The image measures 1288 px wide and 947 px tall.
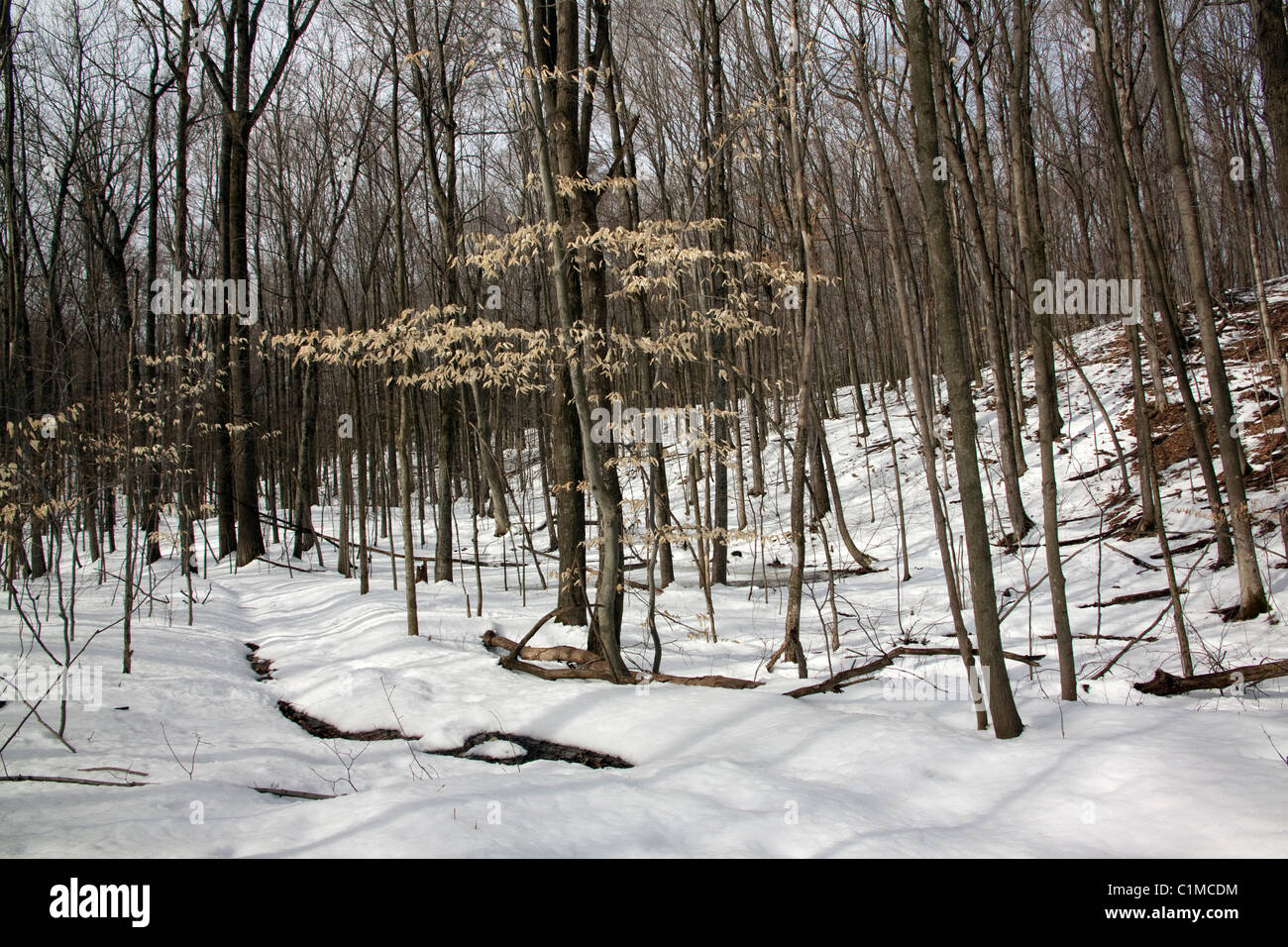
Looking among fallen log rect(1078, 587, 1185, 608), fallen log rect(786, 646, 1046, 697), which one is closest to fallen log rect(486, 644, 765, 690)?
fallen log rect(786, 646, 1046, 697)

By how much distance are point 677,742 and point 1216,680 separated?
357cm

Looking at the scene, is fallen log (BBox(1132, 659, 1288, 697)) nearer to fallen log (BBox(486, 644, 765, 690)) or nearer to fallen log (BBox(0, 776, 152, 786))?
fallen log (BBox(486, 644, 765, 690))

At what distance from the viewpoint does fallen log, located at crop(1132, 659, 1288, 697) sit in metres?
4.66

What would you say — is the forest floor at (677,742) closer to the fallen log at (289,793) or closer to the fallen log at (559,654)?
the fallen log at (289,793)

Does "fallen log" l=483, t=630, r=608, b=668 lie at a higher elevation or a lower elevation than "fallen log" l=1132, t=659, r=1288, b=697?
lower

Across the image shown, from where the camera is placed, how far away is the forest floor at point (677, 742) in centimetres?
291

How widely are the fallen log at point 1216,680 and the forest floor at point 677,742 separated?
0.09m

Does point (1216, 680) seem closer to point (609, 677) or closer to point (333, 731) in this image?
point (609, 677)

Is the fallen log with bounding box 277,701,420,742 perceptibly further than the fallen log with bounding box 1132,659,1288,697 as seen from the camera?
Yes

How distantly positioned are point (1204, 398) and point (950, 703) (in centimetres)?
1151

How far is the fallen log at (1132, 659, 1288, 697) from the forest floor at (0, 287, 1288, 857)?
94 millimetres

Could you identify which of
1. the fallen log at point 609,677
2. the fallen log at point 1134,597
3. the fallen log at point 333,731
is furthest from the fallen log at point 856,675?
the fallen log at point 333,731

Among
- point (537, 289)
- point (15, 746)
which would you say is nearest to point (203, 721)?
point (15, 746)
